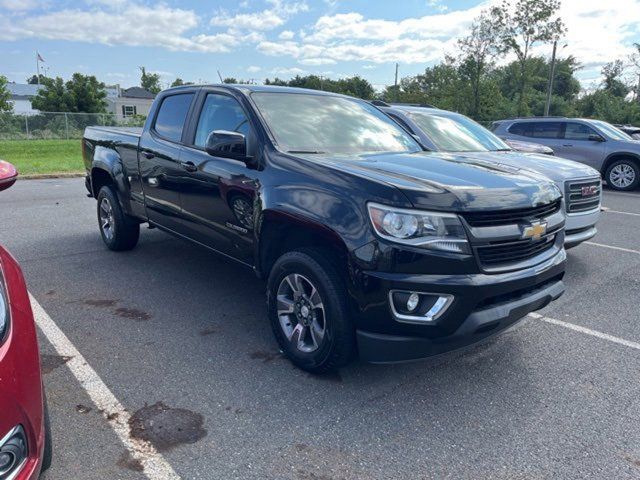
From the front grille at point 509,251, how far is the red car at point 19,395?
2.17 meters

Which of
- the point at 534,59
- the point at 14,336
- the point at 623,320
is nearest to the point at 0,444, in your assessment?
the point at 14,336

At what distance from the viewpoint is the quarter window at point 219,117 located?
4035 millimetres

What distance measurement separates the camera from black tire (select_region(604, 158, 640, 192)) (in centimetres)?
1268

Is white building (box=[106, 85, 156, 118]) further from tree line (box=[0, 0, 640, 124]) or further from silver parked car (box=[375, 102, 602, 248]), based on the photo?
silver parked car (box=[375, 102, 602, 248])

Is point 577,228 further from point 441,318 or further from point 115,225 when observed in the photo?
point 115,225

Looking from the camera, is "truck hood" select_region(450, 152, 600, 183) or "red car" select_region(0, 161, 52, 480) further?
"truck hood" select_region(450, 152, 600, 183)

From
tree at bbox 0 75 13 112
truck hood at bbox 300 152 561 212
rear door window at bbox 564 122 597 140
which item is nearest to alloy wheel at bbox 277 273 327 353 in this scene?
truck hood at bbox 300 152 561 212

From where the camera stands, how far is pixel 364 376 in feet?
11.0

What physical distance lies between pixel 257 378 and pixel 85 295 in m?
2.27

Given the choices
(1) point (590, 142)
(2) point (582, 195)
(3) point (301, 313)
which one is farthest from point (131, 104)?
(3) point (301, 313)

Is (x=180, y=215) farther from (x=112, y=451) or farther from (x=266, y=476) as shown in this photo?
(x=266, y=476)

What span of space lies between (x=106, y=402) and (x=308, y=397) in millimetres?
1152

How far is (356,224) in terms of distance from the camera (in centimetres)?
286

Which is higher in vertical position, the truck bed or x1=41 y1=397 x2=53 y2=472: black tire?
the truck bed
